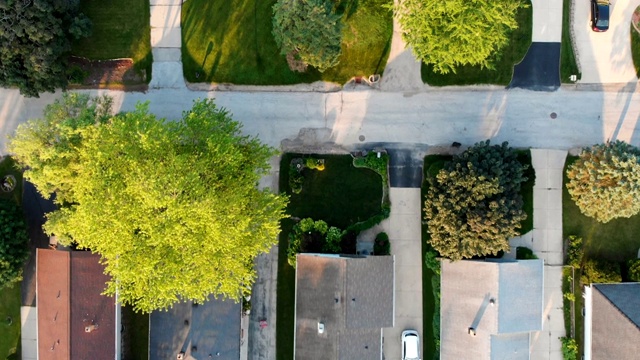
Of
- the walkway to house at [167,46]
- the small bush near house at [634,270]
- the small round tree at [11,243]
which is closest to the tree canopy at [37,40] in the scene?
the walkway to house at [167,46]

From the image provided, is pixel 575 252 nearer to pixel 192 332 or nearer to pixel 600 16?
pixel 600 16

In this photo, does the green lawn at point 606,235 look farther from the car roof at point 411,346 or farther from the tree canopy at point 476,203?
the car roof at point 411,346

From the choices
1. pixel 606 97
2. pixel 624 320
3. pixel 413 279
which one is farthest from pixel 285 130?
pixel 624 320


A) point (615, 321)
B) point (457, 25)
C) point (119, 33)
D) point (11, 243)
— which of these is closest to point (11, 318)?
point (11, 243)

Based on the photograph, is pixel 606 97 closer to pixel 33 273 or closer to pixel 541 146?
pixel 541 146

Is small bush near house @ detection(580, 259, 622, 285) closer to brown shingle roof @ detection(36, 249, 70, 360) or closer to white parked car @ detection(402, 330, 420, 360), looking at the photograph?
white parked car @ detection(402, 330, 420, 360)

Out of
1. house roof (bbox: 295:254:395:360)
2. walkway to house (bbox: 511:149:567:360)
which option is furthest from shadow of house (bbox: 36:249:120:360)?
walkway to house (bbox: 511:149:567:360)
